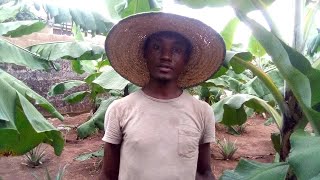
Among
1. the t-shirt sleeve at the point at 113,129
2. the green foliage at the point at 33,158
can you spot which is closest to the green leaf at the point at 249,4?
the t-shirt sleeve at the point at 113,129

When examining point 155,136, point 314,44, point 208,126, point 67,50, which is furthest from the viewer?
point 67,50

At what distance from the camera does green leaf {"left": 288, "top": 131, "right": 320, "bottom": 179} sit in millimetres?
1092

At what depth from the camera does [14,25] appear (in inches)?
103

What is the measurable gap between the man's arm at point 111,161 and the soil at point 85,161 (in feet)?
5.95

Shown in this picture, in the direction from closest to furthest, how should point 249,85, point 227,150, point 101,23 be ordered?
point 101,23
point 249,85
point 227,150

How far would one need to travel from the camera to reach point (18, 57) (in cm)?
213

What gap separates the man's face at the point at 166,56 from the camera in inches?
52.8

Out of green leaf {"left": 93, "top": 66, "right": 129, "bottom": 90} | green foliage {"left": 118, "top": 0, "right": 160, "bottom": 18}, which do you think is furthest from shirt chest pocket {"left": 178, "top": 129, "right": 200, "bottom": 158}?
green foliage {"left": 118, "top": 0, "right": 160, "bottom": 18}

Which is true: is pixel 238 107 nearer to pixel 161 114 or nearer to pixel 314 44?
Answer: pixel 314 44

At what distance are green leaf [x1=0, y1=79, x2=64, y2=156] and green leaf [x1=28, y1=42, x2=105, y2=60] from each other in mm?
667

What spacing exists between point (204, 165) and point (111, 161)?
0.37 m

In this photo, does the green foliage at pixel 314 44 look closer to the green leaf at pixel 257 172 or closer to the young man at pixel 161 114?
the young man at pixel 161 114

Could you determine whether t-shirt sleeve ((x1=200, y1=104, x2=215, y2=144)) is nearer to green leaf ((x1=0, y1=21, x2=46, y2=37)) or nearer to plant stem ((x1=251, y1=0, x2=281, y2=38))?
plant stem ((x1=251, y1=0, x2=281, y2=38))

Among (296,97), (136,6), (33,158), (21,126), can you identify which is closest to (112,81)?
(136,6)
